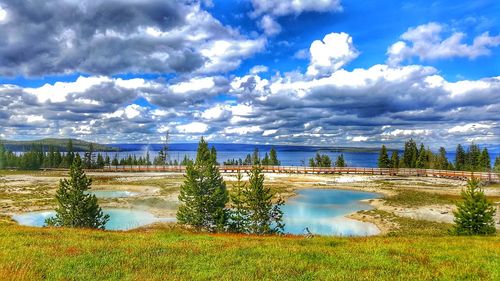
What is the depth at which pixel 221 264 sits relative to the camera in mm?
12320

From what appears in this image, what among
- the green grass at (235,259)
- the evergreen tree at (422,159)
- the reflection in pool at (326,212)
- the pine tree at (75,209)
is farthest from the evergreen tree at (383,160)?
the green grass at (235,259)

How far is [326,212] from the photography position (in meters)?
56.8

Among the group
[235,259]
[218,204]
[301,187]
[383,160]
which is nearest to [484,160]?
[383,160]

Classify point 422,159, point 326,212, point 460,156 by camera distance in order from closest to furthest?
1. point 326,212
2. point 422,159
3. point 460,156

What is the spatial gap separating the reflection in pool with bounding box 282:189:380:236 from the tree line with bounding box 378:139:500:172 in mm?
57510

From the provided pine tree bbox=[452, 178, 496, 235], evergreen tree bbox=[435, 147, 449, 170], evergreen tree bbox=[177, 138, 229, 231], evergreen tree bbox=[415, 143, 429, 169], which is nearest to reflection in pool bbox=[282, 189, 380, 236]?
evergreen tree bbox=[177, 138, 229, 231]

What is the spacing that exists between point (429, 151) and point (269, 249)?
149 m

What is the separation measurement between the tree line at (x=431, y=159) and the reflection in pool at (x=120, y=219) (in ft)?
324

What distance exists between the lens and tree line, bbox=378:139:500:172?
432 ft

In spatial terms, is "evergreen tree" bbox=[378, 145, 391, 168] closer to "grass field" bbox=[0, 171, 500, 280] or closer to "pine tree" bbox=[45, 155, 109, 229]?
"pine tree" bbox=[45, 155, 109, 229]

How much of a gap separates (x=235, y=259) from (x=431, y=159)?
14622 centimetres

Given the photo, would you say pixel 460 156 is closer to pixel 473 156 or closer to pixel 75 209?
pixel 473 156

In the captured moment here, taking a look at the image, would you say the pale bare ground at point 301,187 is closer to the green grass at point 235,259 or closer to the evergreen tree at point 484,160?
the green grass at point 235,259

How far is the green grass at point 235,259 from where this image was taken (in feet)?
36.2
